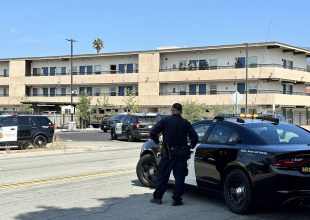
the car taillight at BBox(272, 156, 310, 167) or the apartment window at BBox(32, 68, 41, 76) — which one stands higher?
the apartment window at BBox(32, 68, 41, 76)

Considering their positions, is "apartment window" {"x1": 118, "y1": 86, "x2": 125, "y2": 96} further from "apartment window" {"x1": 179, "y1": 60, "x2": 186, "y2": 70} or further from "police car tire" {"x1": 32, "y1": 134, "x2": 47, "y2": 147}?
"police car tire" {"x1": 32, "y1": 134, "x2": 47, "y2": 147}

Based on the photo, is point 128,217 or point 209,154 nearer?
point 128,217

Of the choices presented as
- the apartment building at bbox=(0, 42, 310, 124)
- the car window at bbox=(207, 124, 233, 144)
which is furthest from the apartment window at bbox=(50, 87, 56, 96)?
the car window at bbox=(207, 124, 233, 144)

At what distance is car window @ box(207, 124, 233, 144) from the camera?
862 cm

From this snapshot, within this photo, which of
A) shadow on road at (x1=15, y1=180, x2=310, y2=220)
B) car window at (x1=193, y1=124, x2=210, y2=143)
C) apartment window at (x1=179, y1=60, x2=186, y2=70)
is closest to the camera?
shadow on road at (x1=15, y1=180, x2=310, y2=220)

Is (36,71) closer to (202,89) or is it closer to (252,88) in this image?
(202,89)

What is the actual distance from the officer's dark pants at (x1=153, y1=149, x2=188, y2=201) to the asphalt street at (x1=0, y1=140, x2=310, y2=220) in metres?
0.30

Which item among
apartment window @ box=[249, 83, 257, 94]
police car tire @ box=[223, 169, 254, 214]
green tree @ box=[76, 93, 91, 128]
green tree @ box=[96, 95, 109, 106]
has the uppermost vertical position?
apartment window @ box=[249, 83, 257, 94]

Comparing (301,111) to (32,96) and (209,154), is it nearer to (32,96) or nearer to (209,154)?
(32,96)

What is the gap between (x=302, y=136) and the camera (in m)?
8.52

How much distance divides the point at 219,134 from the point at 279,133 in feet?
3.36

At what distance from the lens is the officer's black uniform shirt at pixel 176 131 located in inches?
336

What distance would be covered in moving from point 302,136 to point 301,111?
187 feet

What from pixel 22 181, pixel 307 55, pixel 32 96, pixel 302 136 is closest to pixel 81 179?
pixel 22 181
